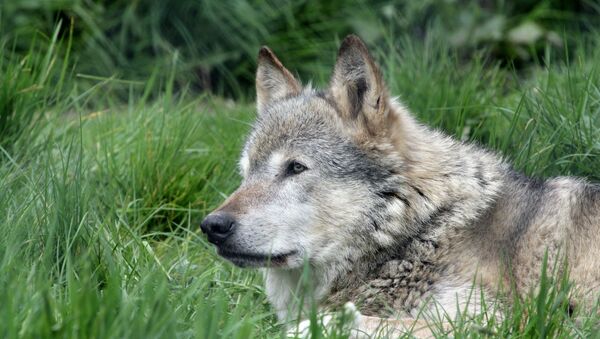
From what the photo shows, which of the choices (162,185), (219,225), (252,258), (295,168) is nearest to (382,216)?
(295,168)

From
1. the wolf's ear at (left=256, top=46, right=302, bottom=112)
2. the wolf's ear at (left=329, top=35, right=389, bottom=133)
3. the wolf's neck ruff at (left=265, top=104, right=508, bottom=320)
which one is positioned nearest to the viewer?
the wolf's neck ruff at (left=265, top=104, right=508, bottom=320)

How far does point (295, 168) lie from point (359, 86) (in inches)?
18.7

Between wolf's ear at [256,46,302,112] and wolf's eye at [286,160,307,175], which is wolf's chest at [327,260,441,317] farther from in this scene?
wolf's ear at [256,46,302,112]

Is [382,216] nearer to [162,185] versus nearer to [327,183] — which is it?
[327,183]

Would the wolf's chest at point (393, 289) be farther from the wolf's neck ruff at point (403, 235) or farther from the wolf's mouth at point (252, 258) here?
the wolf's mouth at point (252, 258)

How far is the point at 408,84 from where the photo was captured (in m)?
6.04

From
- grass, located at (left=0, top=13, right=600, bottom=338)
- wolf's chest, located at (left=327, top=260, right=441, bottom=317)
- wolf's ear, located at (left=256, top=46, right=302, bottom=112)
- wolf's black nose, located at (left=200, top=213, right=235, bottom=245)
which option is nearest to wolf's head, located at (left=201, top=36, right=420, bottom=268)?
wolf's black nose, located at (left=200, top=213, right=235, bottom=245)

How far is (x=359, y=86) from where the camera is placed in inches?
169

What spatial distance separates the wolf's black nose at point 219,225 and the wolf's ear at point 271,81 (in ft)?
3.30

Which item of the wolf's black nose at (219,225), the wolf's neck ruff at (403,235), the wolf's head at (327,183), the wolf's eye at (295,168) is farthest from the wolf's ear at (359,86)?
the wolf's black nose at (219,225)

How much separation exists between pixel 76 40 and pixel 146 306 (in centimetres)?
625

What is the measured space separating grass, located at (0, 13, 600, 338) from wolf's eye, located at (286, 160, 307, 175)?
22.6 inches

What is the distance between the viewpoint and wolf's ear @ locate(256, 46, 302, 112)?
4.80 meters

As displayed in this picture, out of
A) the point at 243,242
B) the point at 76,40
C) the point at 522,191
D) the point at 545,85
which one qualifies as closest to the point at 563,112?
the point at 545,85
